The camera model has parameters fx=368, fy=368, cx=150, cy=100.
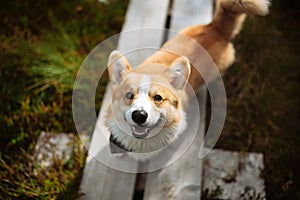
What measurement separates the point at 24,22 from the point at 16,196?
4.41ft

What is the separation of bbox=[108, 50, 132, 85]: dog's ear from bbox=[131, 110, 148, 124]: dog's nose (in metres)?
0.23

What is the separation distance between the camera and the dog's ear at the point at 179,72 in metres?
1.60

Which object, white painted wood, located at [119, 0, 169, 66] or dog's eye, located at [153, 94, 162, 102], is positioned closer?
dog's eye, located at [153, 94, 162, 102]

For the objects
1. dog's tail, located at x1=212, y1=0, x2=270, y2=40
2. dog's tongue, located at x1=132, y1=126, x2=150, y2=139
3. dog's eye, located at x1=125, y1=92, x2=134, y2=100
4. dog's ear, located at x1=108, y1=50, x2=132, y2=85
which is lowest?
dog's tongue, located at x1=132, y1=126, x2=150, y2=139

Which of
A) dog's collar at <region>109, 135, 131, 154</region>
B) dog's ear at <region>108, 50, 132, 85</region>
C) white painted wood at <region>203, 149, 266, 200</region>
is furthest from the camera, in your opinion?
white painted wood at <region>203, 149, 266, 200</region>

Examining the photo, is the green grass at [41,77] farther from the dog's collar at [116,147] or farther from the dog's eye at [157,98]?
the dog's eye at [157,98]

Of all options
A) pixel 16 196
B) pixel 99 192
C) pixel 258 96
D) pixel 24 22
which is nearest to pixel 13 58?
pixel 24 22

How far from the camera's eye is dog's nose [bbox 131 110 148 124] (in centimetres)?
146

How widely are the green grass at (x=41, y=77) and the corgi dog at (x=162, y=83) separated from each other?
513 millimetres

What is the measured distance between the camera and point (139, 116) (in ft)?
4.81

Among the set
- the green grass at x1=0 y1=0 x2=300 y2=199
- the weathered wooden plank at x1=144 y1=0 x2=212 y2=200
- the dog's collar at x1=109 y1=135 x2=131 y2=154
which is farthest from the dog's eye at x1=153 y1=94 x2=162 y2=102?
the green grass at x1=0 y1=0 x2=300 y2=199

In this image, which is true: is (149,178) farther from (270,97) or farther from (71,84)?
(270,97)

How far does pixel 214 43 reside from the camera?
6.92ft

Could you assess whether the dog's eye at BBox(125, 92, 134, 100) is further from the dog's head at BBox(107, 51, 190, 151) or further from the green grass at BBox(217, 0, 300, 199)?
the green grass at BBox(217, 0, 300, 199)
